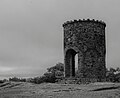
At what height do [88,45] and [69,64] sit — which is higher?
[88,45]

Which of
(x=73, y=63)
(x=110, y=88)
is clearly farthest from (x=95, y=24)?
(x=110, y=88)

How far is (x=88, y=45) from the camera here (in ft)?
62.6

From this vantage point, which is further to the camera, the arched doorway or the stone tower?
the arched doorway

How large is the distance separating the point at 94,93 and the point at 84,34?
41.9 ft

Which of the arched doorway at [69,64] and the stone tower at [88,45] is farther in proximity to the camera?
the arched doorway at [69,64]

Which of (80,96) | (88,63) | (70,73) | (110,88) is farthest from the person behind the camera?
(70,73)

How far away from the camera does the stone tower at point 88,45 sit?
1897 cm

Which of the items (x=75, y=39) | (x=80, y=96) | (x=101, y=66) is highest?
(x=75, y=39)

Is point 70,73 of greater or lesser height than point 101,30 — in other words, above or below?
below

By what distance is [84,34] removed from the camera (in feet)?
62.8

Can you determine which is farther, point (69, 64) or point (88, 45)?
point (69, 64)

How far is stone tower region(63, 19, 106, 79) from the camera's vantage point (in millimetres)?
18969

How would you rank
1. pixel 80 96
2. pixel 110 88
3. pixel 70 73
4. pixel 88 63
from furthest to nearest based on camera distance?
1. pixel 70 73
2. pixel 88 63
3. pixel 110 88
4. pixel 80 96

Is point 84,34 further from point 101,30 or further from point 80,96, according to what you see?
point 80,96
